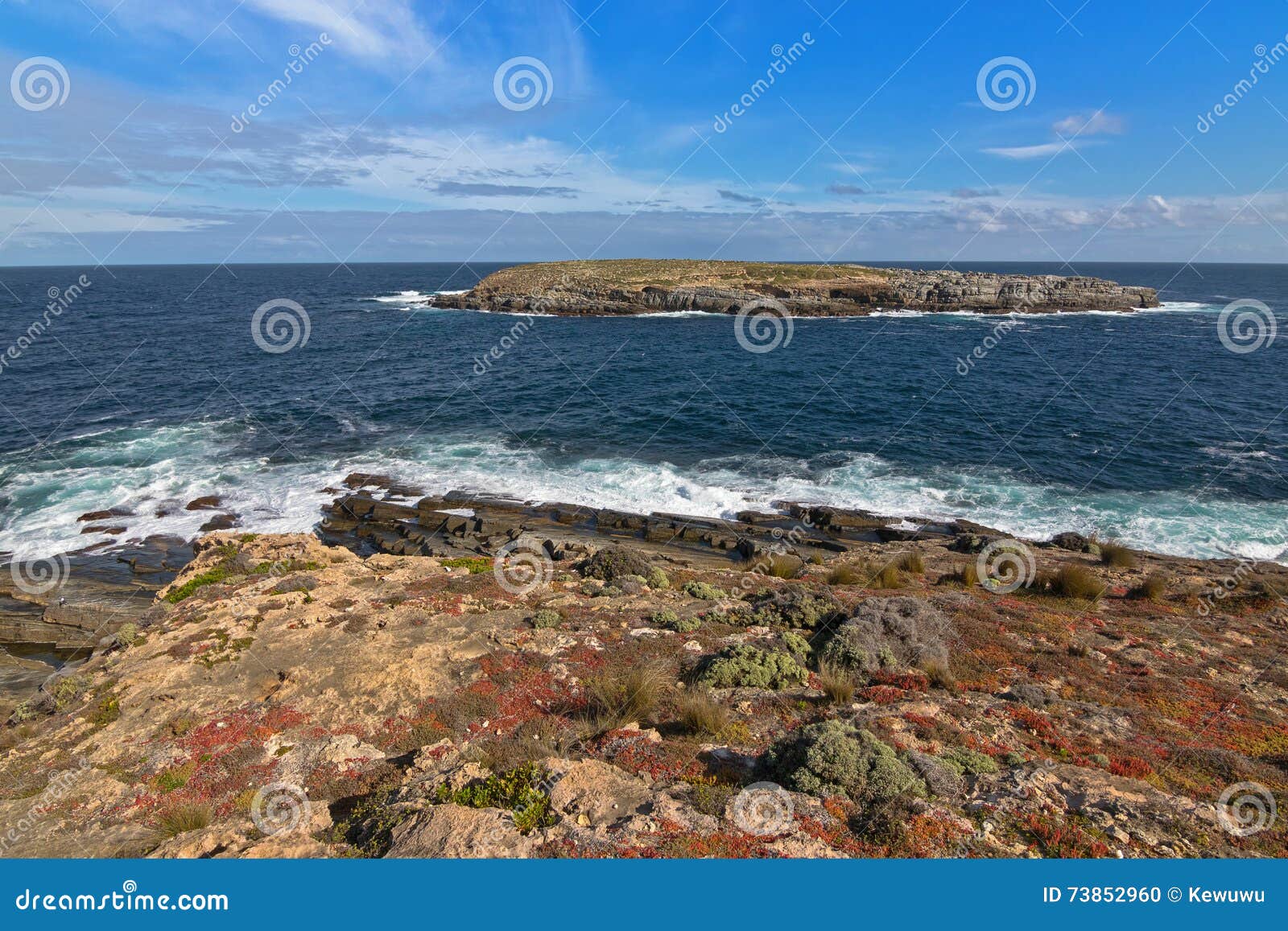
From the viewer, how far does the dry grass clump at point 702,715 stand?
424 inches

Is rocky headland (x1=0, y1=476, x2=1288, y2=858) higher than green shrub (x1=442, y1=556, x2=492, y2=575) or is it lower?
lower

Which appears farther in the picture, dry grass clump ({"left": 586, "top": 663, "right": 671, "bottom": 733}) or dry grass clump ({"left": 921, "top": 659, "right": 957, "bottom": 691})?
dry grass clump ({"left": 921, "top": 659, "right": 957, "bottom": 691})

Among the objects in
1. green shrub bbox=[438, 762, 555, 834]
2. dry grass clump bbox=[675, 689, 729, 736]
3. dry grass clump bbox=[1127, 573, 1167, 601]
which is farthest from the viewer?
dry grass clump bbox=[1127, 573, 1167, 601]

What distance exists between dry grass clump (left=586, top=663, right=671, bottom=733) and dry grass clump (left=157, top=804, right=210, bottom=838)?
6.17 m

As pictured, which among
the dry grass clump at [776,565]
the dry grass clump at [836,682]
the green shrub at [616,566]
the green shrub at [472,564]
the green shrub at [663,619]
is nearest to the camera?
the dry grass clump at [836,682]

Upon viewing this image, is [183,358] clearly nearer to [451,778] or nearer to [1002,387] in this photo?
[451,778]

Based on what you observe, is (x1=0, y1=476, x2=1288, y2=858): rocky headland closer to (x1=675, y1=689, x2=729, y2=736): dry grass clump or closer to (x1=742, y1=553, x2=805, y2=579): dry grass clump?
(x1=675, y1=689, x2=729, y2=736): dry grass clump

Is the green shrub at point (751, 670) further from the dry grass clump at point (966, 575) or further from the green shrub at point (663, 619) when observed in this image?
the dry grass clump at point (966, 575)

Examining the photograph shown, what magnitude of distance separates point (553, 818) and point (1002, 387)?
5653 cm

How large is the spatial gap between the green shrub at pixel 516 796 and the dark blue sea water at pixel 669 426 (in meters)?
21.3

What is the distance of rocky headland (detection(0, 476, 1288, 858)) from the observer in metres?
→ 8.40

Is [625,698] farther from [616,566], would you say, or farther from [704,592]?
[616,566]

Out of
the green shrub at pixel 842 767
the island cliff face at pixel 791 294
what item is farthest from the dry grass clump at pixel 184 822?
the island cliff face at pixel 791 294

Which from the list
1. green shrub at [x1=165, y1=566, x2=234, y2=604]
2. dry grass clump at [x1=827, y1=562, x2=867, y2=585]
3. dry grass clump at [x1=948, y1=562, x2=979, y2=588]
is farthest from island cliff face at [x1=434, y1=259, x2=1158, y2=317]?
green shrub at [x1=165, y1=566, x2=234, y2=604]
